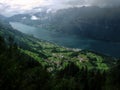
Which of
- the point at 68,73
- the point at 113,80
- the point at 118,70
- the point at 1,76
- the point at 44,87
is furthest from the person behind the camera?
the point at 68,73

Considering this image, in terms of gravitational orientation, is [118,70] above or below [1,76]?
below

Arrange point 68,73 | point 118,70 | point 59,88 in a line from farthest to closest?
point 68,73 → point 118,70 → point 59,88

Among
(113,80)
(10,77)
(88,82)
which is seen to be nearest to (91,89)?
(88,82)

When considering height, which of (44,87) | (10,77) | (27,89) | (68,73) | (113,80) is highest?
(10,77)

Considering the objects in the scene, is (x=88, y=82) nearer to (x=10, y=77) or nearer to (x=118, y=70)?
(x=118, y=70)

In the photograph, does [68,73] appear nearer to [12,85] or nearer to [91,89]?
[91,89]

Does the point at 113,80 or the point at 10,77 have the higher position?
the point at 10,77

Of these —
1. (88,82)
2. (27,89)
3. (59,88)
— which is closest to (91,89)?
(88,82)

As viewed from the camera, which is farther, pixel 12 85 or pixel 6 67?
pixel 6 67

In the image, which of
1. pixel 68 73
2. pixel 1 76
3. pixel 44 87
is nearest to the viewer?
pixel 1 76
